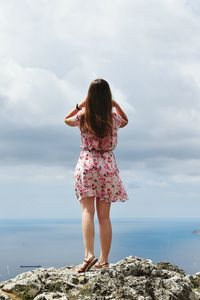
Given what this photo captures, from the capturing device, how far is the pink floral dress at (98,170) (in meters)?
11.4

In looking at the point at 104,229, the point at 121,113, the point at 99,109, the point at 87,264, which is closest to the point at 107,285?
the point at 87,264

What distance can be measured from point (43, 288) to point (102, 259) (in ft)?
6.30

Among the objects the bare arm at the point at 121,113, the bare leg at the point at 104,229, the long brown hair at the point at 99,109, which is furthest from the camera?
the bare arm at the point at 121,113

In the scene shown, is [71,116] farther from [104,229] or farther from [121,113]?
[104,229]

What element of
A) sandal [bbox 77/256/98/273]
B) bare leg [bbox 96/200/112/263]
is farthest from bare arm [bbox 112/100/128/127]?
sandal [bbox 77/256/98/273]

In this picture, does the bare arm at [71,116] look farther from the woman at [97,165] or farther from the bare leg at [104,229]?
the bare leg at [104,229]

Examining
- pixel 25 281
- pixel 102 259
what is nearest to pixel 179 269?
pixel 102 259

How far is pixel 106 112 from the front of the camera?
1131cm

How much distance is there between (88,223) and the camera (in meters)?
11.3

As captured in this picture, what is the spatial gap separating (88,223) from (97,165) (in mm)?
1033

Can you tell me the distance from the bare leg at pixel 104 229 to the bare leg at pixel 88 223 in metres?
0.15

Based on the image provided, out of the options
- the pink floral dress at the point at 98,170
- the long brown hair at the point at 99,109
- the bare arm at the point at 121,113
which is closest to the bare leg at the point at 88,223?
the pink floral dress at the point at 98,170

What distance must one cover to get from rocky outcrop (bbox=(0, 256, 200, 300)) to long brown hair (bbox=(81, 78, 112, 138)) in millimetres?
2489

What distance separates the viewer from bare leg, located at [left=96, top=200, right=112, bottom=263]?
1133cm
